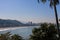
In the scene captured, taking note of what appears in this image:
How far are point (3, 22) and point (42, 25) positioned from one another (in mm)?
137352

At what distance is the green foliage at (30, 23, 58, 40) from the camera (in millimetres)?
16625

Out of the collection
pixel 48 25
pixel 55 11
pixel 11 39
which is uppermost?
pixel 55 11

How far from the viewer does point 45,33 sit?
1661 centimetres

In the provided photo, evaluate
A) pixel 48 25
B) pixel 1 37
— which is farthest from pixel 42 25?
pixel 1 37

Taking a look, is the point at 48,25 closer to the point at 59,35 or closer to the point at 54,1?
the point at 59,35

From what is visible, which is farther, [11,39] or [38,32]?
[11,39]

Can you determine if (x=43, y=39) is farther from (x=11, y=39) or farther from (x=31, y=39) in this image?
(x=11, y=39)

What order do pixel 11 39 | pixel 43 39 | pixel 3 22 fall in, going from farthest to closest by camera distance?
pixel 3 22 < pixel 11 39 < pixel 43 39

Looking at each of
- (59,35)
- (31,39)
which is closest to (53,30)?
(59,35)

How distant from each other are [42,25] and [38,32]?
97 cm

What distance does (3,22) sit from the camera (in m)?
153

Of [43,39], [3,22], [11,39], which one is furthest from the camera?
[3,22]

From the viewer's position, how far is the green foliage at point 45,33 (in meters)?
16.6

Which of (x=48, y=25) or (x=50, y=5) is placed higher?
(x=50, y=5)
